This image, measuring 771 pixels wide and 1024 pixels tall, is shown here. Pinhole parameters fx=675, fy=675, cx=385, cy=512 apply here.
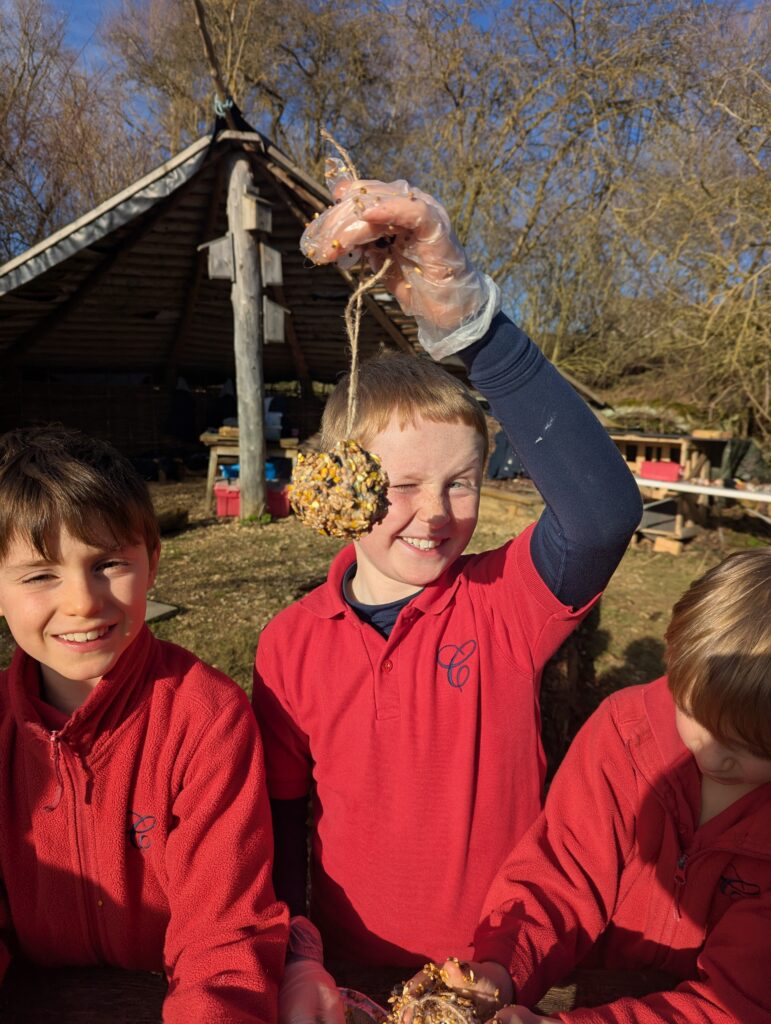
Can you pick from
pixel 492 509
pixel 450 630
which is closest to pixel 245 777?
pixel 450 630

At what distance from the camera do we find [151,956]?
1253mm

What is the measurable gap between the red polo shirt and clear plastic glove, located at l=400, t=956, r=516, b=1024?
0.29 m

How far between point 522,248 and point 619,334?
8.15ft

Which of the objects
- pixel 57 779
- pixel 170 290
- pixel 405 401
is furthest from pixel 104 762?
pixel 170 290

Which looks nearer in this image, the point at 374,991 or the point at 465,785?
the point at 374,991

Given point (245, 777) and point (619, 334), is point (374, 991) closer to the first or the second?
point (245, 777)

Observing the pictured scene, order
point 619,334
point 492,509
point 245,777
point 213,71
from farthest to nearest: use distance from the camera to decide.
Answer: point 619,334
point 492,509
point 213,71
point 245,777

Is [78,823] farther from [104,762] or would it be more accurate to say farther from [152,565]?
[152,565]

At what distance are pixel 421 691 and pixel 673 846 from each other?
1.73ft

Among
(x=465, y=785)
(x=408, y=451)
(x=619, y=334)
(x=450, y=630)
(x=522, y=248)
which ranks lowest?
(x=465, y=785)

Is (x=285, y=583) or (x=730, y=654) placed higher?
(x=730, y=654)

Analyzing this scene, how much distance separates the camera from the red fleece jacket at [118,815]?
119 centimetres

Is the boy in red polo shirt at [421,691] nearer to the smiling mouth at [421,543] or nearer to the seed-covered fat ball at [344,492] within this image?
the smiling mouth at [421,543]

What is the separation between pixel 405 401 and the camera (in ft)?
4.47
